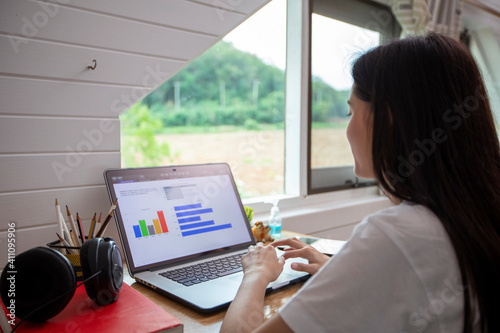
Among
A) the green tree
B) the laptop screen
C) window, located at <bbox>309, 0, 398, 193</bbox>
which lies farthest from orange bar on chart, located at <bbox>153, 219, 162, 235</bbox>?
the green tree

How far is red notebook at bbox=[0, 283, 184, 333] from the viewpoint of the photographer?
0.68m

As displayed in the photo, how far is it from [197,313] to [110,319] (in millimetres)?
167

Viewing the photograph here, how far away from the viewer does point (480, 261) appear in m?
0.57

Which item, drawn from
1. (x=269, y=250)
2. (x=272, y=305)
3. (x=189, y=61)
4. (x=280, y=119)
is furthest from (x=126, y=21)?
(x=280, y=119)

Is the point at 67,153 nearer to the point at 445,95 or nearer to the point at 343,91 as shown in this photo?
the point at 445,95

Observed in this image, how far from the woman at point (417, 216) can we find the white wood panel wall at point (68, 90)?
0.58 meters

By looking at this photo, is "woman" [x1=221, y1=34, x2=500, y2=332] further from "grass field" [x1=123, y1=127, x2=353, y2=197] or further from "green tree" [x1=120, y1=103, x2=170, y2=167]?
"green tree" [x1=120, y1=103, x2=170, y2=167]

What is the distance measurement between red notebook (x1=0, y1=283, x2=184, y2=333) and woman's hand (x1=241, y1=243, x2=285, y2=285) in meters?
0.21

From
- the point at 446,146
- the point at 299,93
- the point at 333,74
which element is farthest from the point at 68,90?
the point at 333,74

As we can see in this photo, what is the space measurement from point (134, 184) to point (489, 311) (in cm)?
82

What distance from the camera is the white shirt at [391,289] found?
1.80 feet

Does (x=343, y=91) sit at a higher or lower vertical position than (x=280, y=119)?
higher

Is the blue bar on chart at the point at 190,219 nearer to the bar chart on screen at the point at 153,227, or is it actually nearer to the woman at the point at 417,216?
the bar chart on screen at the point at 153,227

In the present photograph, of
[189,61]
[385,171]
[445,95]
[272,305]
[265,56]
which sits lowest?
[272,305]
